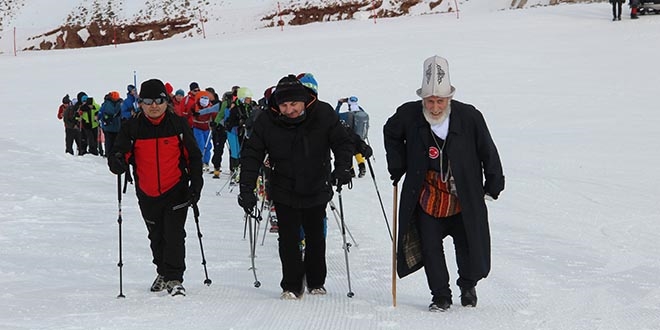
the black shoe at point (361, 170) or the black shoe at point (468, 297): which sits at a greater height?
the black shoe at point (468, 297)

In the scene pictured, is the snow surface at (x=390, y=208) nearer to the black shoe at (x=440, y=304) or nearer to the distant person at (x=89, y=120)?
the black shoe at (x=440, y=304)

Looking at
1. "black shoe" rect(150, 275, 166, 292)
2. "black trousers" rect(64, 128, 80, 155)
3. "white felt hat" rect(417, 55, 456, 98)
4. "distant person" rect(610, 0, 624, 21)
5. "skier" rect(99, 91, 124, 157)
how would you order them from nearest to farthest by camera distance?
"white felt hat" rect(417, 55, 456, 98) < "black shoe" rect(150, 275, 166, 292) < "skier" rect(99, 91, 124, 157) < "black trousers" rect(64, 128, 80, 155) < "distant person" rect(610, 0, 624, 21)

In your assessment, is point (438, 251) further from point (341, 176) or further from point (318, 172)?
point (318, 172)

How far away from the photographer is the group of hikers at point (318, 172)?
614cm

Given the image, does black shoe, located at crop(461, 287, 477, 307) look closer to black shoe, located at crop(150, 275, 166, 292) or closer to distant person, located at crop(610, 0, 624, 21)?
black shoe, located at crop(150, 275, 166, 292)

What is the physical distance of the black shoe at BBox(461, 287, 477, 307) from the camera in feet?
21.2

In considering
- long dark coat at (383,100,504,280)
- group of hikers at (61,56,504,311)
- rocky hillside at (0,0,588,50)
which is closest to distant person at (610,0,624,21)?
rocky hillside at (0,0,588,50)

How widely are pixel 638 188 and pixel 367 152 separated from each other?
5.71 metres

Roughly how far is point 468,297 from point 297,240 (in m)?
1.36

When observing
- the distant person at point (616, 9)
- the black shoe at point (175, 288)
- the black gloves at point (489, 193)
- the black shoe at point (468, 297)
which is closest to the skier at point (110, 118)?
the black shoe at point (175, 288)

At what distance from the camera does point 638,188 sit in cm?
1238

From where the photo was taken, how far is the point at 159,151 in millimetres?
6699

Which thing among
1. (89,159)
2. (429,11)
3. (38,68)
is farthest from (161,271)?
(429,11)

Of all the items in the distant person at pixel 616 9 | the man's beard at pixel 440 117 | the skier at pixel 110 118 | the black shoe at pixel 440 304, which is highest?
the distant person at pixel 616 9
